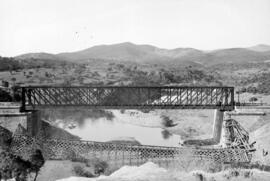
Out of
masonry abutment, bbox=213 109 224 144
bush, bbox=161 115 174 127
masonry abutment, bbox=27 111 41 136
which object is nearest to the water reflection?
bush, bbox=161 115 174 127

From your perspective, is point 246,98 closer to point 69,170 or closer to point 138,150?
point 138,150

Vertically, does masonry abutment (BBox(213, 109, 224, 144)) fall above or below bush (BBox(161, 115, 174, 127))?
above

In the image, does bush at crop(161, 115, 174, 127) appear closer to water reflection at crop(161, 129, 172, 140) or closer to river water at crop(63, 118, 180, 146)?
river water at crop(63, 118, 180, 146)

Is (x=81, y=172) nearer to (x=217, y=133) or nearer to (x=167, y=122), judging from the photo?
(x=217, y=133)

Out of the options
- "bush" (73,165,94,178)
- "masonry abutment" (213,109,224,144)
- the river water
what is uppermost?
"masonry abutment" (213,109,224,144)

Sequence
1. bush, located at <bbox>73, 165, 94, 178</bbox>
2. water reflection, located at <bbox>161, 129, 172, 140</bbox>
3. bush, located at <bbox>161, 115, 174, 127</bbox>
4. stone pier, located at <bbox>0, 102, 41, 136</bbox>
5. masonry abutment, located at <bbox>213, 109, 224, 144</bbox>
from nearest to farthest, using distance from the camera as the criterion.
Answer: bush, located at <bbox>73, 165, 94, 178</bbox>, stone pier, located at <bbox>0, 102, 41, 136</bbox>, masonry abutment, located at <bbox>213, 109, 224, 144</bbox>, water reflection, located at <bbox>161, 129, 172, 140</bbox>, bush, located at <bbox>161, 115, 174, 127</bbox>

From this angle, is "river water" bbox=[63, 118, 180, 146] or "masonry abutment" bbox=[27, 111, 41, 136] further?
"river water" bbox=[63, 118, 180, 146]

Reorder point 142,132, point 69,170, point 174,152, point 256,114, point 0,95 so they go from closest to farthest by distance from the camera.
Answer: point 69,170, point 174,152, point 256,114, point 0,95, point 142,132

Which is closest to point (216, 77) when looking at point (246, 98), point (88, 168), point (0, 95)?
point (246, 98)

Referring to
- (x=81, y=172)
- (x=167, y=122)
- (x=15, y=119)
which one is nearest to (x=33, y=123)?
(x=15, y=119)
